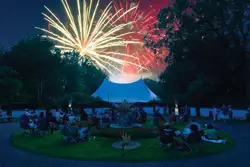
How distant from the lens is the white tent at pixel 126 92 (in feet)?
102

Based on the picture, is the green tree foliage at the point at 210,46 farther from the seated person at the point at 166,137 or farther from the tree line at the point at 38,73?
the seated person at the point at 166,137

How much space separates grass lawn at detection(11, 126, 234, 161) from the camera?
11020 mm

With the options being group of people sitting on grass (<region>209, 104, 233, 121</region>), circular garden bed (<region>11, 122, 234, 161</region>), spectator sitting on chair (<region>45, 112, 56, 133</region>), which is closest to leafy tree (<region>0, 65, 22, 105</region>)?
spectator sitting on chair (<region>45, 112, 56, 133</region>)

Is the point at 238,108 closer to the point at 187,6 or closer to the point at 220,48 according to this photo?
the point at 220,48

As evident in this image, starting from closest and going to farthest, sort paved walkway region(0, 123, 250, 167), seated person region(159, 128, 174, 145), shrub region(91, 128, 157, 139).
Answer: paved walkway region(0, 123, 250, 167), seated person region(159, 128, 174, 145), shrub region(91, 128, 157, 139)

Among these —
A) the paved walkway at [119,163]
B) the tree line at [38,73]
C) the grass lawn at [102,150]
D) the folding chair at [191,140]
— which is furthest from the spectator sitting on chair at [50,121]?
the tree line at [38,73]

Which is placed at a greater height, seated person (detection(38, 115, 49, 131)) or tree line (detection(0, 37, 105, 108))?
tree line (detection(0, 37, 105, 108))

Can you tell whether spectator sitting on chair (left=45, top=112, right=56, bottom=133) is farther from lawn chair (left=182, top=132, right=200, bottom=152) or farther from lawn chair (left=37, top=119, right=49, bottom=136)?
lawn chair (left=182, top=132, right=200, bottom=152)

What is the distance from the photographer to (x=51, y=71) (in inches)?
1697

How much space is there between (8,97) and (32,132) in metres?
15.6

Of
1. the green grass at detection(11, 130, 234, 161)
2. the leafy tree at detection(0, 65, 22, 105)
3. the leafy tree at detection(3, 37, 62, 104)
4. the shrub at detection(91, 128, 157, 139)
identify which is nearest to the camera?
the green grass at detection(11, 130, 234, 161)

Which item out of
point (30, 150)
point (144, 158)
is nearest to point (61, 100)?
point (30, 150)

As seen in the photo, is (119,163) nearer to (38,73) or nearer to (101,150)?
(101,150)

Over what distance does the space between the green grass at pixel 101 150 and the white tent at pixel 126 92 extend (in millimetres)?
15682
